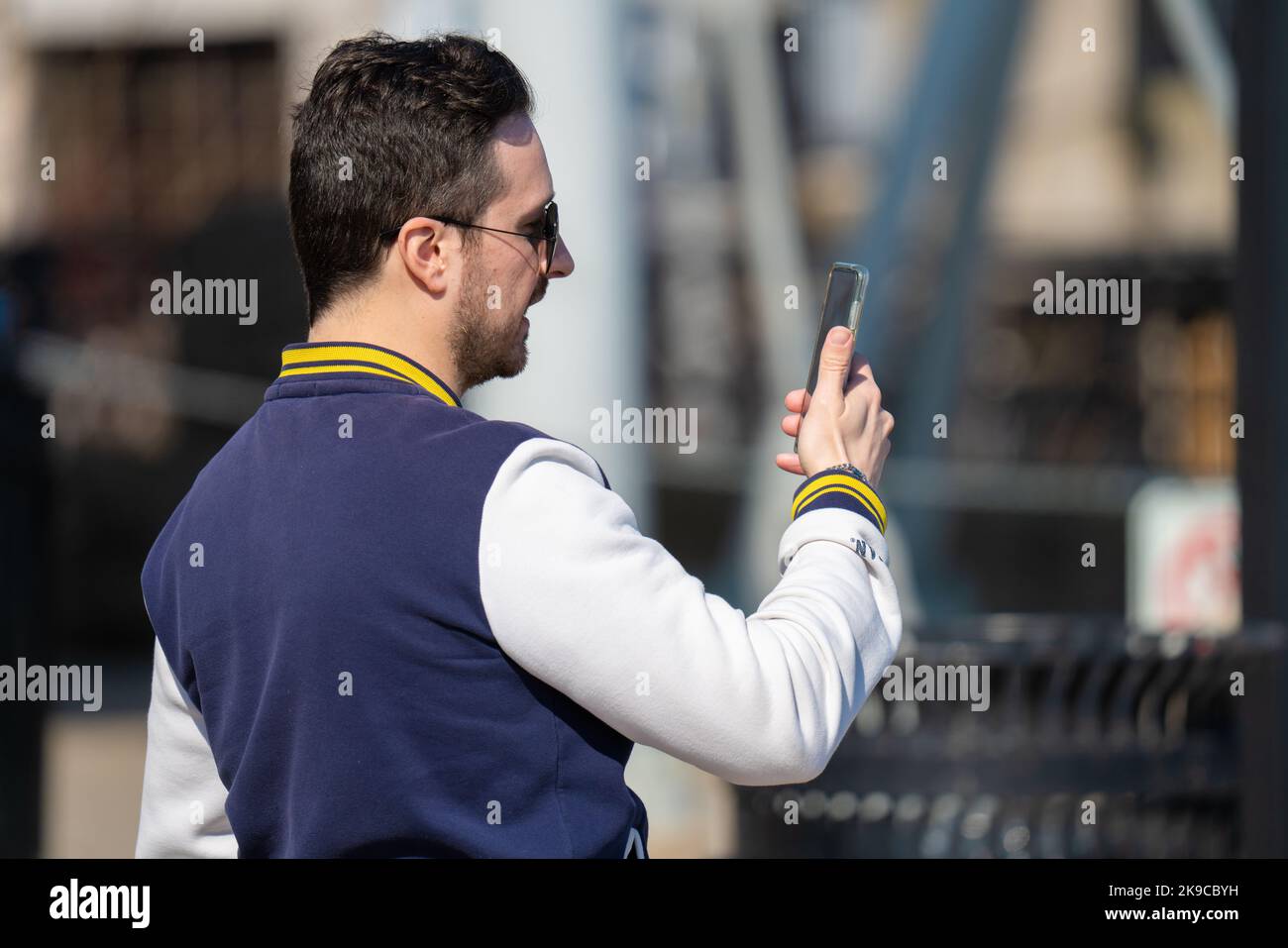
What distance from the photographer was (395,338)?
1.56 metres

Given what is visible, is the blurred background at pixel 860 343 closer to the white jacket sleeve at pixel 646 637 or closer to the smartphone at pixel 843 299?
the smartphone at pixel 843 299

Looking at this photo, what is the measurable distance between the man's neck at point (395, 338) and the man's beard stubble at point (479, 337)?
14 mm

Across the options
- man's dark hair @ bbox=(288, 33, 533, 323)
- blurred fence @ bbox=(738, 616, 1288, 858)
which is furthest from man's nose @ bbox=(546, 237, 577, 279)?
blurred fence @ bbox=(738, 616, 1288, 858)

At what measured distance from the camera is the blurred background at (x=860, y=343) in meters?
2.69

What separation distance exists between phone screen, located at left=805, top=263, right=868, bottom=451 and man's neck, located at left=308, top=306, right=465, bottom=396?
1.36 ft

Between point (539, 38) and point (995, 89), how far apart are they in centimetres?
153

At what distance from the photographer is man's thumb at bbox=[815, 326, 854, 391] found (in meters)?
1.62

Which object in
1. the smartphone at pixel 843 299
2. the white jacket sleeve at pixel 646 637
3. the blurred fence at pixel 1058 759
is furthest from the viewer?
the blurred fence at pixel 1058 759

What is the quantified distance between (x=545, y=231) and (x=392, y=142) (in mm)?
180

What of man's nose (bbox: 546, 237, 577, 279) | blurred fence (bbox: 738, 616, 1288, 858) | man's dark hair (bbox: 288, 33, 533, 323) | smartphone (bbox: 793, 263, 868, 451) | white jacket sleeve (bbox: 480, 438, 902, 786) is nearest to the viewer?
white jacket sleeve (bbox: 480, 438, 902, 786)

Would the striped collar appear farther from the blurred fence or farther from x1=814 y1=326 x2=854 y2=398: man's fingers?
the blurred fence

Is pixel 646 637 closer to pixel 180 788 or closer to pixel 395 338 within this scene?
pixel 395 338

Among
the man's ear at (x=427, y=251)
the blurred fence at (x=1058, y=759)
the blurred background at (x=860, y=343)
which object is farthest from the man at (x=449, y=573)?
the blurred fence at (x=1058, y=759)
